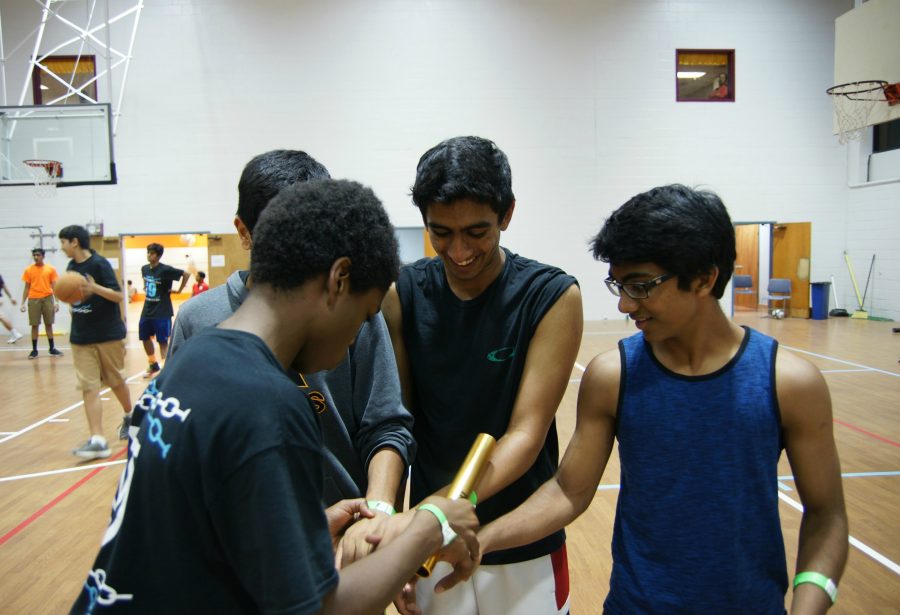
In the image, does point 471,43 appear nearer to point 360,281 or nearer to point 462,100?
point 462,100

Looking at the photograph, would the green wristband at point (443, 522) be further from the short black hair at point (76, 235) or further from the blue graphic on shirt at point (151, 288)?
the blue graphic on shirt at point (151, 288)

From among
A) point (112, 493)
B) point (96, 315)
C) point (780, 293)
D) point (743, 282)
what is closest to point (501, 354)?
point (112, 493)

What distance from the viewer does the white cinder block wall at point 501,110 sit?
1184 cm

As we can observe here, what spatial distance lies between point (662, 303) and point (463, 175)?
1.73ft

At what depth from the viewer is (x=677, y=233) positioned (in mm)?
1227

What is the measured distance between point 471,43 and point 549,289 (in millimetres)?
11946

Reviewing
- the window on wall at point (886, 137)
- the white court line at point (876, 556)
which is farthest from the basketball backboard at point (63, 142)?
the window on wall at point (886, 137)

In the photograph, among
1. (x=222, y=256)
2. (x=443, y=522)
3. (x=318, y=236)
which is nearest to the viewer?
(x=318, y=236)

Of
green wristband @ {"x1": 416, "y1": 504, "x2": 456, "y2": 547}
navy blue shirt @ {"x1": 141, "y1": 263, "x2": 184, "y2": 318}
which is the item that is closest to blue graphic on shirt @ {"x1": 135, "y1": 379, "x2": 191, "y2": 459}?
green wristband @ {"x1": 416, "y1": 504, "x2": 456, "y2": 547}

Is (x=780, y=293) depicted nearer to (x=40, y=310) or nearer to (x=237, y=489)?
(x=40, y=310)

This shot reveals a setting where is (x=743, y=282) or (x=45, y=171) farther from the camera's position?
(x=743, y=282)

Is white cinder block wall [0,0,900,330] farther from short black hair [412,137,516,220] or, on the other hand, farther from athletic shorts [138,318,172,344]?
short black hair [412,137,516,220]

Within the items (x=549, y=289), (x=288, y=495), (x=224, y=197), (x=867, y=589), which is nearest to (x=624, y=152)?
(x=224, y=197)

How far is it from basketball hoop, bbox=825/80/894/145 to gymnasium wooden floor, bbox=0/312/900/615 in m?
4.08
